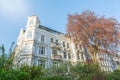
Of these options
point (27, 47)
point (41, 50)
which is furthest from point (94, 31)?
point (27, 47)

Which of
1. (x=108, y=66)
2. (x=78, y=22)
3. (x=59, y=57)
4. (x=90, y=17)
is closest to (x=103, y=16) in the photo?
(x=90, y=17)

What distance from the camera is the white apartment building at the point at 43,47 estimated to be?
3062cm

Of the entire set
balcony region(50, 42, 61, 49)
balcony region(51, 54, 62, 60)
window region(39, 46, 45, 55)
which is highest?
balcony region(50, 42, 61, 49)

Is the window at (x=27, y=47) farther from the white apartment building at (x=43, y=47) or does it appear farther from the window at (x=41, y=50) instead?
the window at (x=41, y=50)

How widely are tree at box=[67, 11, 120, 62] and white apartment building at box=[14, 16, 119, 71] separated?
4.22 metres

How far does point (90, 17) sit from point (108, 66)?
21.3 m

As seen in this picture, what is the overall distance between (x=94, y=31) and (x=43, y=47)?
37.7 feet

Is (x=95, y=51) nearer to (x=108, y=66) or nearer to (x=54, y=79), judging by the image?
(x=54, y=79)

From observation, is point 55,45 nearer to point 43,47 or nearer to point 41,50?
point 43,47

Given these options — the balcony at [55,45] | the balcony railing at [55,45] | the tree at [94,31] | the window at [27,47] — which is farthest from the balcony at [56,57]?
the tree at [94,31]

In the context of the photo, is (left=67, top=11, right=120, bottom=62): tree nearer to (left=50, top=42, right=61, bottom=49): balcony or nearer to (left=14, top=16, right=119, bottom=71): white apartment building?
(left=14, top=16, right=119, bottom=71): white apartment building

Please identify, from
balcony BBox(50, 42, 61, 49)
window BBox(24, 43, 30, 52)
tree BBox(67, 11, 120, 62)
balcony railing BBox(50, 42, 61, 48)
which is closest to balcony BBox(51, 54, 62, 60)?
balcony BBox(50, 42, 61, 49)

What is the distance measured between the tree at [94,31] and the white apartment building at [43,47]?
4.22 metres

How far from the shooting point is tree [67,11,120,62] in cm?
2438
